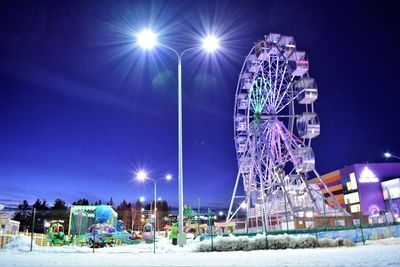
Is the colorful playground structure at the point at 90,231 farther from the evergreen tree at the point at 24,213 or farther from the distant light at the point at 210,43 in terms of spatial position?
the distant light at the point at 210,43

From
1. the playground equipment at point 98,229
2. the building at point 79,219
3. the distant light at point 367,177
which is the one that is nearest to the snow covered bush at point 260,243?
the playground equipment at point 98,229

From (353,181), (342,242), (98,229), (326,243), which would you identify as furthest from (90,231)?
(353,181)

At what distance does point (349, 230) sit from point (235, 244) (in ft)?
22.8

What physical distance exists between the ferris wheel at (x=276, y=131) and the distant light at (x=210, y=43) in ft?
50.0

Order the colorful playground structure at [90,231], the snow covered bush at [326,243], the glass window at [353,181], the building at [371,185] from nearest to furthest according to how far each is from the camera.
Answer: the snow covered bush at [326,243]
the colorful playground structure at [90,231]
the building at [371,185]
the glass window at [353,181]

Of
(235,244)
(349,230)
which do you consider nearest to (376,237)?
(349,230)

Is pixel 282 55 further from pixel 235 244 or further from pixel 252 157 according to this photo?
pixel 235 244

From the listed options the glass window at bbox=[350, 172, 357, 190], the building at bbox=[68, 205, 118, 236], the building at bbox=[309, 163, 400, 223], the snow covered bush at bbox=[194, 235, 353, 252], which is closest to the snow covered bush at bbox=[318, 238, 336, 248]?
the snow covered bush at bbox=[194, 235, 353, 252]

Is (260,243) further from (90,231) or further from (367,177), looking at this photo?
(367,177)

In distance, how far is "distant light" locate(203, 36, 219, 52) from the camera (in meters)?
19.5

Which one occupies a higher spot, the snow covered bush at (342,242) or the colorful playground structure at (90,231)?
the colorful playground structure at (90,231)

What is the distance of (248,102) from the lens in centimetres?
3675

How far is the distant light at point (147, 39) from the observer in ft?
61.6

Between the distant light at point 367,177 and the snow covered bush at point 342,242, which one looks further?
the distant light at point 367,177
